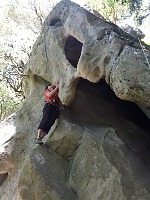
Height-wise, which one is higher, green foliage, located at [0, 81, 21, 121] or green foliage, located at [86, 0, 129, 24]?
green foliage, located at [86, 0, 129, 24]

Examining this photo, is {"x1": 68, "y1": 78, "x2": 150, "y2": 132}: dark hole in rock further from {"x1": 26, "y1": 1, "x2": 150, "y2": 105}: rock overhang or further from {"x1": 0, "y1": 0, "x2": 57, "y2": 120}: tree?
{"x1": 0, "y1": 0, "x2": 57, "y2": 120}: tree

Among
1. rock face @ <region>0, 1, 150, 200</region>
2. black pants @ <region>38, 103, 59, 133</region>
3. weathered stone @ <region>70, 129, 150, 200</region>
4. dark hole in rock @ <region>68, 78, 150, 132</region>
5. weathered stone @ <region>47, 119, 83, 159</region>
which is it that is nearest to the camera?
rock face @ <region>0, 1, 150, 200</region>

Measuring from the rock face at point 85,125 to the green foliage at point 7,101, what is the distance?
8348mm

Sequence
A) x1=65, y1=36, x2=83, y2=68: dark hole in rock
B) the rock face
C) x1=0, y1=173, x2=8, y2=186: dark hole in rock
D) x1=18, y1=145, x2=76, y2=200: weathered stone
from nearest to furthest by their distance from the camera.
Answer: the rock face → x1=18, y1=145, x2=76, y2=200: weathered stone → x1=65, y1=36, x2=83, y2=68: dark hole in rock → x1=0, y1=173, x2=8, y2=186: dark hole in rock

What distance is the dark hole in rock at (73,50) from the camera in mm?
9383

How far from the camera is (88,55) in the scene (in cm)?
730

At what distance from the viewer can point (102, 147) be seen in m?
7.78

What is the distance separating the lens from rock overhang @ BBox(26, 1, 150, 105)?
640 centimetres

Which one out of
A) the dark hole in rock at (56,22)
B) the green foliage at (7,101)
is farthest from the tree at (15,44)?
the dark hole in rock at (56,22)

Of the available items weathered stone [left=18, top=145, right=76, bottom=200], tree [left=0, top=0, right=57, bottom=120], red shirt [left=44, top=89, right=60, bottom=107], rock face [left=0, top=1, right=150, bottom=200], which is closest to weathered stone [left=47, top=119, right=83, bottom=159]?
rock face [left=0, top=1, right=150, bottom=200]

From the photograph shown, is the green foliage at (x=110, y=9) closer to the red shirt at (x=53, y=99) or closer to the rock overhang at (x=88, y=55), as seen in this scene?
the rock overhang at (x=88, y=55)

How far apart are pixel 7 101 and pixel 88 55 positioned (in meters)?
12.4

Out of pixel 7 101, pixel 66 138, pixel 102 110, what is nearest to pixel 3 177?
pixel 66 138

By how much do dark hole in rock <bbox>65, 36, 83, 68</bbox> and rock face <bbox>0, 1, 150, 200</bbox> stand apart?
28 mm
